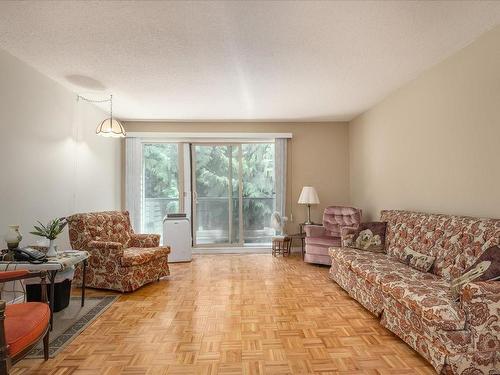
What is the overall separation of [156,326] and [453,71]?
3711 millimetres

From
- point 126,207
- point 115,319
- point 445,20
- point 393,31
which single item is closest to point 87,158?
point 126,207

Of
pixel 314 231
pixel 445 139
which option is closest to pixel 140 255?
Result: pixel 314 231

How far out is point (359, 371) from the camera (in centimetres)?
202

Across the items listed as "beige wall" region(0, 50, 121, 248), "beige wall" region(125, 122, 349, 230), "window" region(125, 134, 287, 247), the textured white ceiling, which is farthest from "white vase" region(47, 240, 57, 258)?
"beige wall" region(125, 122, 349, 230)

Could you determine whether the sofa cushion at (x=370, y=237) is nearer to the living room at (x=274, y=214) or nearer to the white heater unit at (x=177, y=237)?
the living room at (x=274, y=214)

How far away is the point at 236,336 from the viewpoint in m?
2.52

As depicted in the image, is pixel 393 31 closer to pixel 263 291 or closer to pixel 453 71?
pixel 453 71

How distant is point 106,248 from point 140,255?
394 millimetres

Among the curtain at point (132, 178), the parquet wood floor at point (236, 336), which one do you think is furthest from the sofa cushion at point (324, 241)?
the curtain at point (132, 178)

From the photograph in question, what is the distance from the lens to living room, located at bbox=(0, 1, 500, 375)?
215 cm

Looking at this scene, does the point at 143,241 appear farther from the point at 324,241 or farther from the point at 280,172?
the point at 280,172

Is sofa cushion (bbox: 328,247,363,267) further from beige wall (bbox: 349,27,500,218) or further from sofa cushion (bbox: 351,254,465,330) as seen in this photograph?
beige wall (bbox: 349,27,500,218)

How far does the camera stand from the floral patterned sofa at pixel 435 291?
179 centimetres

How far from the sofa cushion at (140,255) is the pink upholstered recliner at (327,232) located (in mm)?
2195
